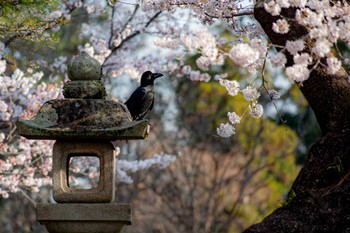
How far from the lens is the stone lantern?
589 centimetres

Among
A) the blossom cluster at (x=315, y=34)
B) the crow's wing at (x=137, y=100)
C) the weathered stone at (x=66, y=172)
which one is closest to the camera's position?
the blossom cluster at (x=315, y=34)

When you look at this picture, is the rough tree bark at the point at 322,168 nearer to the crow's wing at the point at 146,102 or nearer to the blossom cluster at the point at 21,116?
the crow's wing at the point at 146,102

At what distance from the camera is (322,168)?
6738mm

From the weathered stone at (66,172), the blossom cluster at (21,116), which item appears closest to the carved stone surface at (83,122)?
the weathered stone at (66,172)

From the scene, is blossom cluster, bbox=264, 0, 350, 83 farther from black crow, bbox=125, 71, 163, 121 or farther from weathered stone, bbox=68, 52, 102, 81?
black crow, bbox=125, 71, 163, 121

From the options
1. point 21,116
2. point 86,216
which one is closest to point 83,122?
point 86,216

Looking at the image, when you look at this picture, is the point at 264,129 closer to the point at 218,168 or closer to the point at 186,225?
the point at 218,168

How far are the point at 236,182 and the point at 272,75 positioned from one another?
261cm

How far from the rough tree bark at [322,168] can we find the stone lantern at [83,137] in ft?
4.25

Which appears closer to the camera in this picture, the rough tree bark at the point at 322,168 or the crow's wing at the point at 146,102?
the rough tree bark at the point at 322,168

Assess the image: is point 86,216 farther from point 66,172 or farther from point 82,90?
point 82,90

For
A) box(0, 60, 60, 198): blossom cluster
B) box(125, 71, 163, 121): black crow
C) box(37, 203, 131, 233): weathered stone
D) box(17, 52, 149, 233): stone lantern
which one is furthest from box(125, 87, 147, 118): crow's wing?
box(0, 60, 60, 198): blossom cluster

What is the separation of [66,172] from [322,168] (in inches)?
88.9

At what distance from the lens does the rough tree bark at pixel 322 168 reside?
250 inches
